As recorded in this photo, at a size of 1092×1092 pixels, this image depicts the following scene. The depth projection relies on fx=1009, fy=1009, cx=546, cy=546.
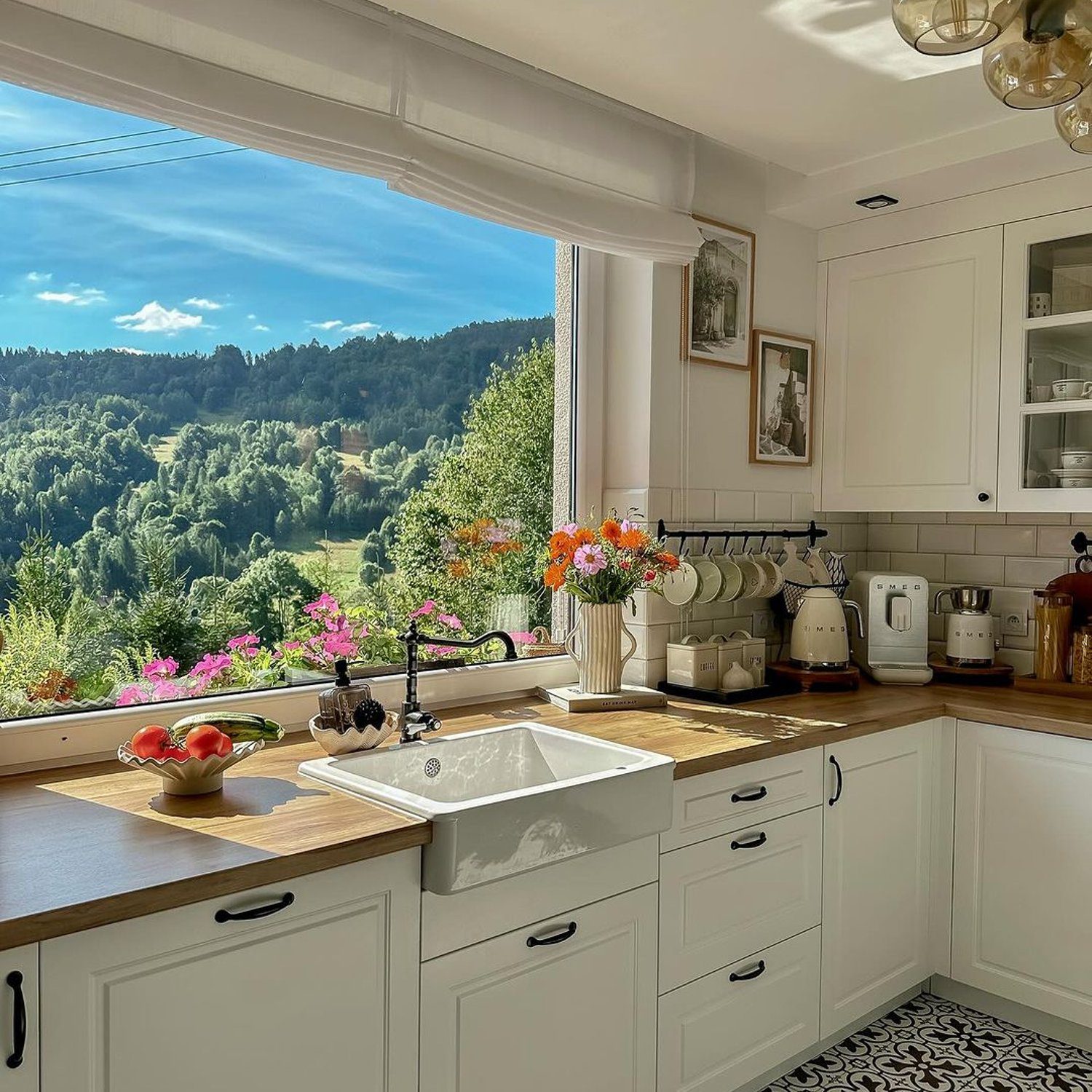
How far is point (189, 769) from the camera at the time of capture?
1.69 m

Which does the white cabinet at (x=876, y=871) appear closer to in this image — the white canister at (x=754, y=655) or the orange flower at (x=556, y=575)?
the white canister at (x=754, y=655)

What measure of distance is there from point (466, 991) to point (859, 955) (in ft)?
4.35

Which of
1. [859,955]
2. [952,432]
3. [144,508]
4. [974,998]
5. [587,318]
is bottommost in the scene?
[974,998]

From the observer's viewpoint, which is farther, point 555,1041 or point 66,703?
point 66,703

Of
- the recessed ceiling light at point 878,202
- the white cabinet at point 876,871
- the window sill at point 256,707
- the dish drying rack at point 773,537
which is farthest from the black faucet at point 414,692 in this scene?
the recessed ceiling light at point 878,202

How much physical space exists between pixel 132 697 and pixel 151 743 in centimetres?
41

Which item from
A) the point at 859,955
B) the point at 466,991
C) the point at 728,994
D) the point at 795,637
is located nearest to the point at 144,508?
the point at 466,991

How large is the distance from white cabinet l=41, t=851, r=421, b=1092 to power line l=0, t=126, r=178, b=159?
1.42 metres

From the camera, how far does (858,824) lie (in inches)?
100

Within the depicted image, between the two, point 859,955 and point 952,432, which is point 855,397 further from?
point 859,955

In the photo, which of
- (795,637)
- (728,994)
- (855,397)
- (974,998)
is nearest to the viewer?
(728,994)

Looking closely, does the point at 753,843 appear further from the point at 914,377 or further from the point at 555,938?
the point at 914,377

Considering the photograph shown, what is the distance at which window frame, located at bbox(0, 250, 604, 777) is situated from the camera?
1926 millimetres

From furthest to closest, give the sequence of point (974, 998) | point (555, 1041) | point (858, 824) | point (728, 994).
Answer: point (974, 998), point (858, 824), point (728, 994), point (555, 1041)
